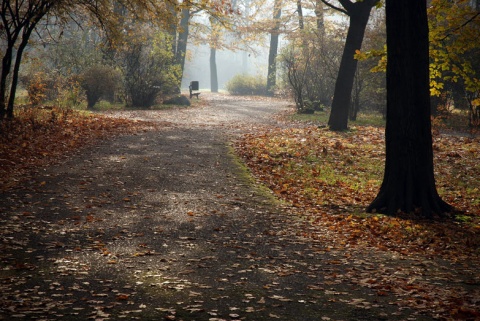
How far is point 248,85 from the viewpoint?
4406 cm

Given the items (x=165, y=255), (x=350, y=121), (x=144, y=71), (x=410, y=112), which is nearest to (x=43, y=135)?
(x=165, y=255)

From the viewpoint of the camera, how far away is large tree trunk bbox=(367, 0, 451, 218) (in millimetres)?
8031

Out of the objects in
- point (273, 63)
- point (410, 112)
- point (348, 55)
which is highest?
point (273, 63)

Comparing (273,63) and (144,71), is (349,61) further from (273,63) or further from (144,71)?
(273,63)

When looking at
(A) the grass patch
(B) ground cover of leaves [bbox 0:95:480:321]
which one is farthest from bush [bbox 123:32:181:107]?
(B) ground cover of leaves [bbox 0:95:480:321]

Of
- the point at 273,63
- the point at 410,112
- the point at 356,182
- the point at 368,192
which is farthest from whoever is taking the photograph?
the point at 273,63

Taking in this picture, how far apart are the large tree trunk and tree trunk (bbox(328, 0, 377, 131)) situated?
27.7 ft

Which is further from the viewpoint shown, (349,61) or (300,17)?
(300,17)

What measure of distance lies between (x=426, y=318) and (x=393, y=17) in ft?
17.8

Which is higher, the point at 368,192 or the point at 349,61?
the point at 349,61

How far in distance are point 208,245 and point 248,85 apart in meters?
38.4

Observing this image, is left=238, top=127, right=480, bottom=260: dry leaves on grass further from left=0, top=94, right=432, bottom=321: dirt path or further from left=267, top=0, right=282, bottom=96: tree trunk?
left=267, top=0, right=282, bottom=96: tree trunk

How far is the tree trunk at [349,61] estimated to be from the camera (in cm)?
1644

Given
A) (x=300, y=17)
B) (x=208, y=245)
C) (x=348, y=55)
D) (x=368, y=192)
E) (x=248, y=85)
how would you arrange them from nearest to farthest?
(x=208, y=245)
(x=368, y=192)
(x=348, y=55)
(x=300, y=17)
(x=248, y=85)
